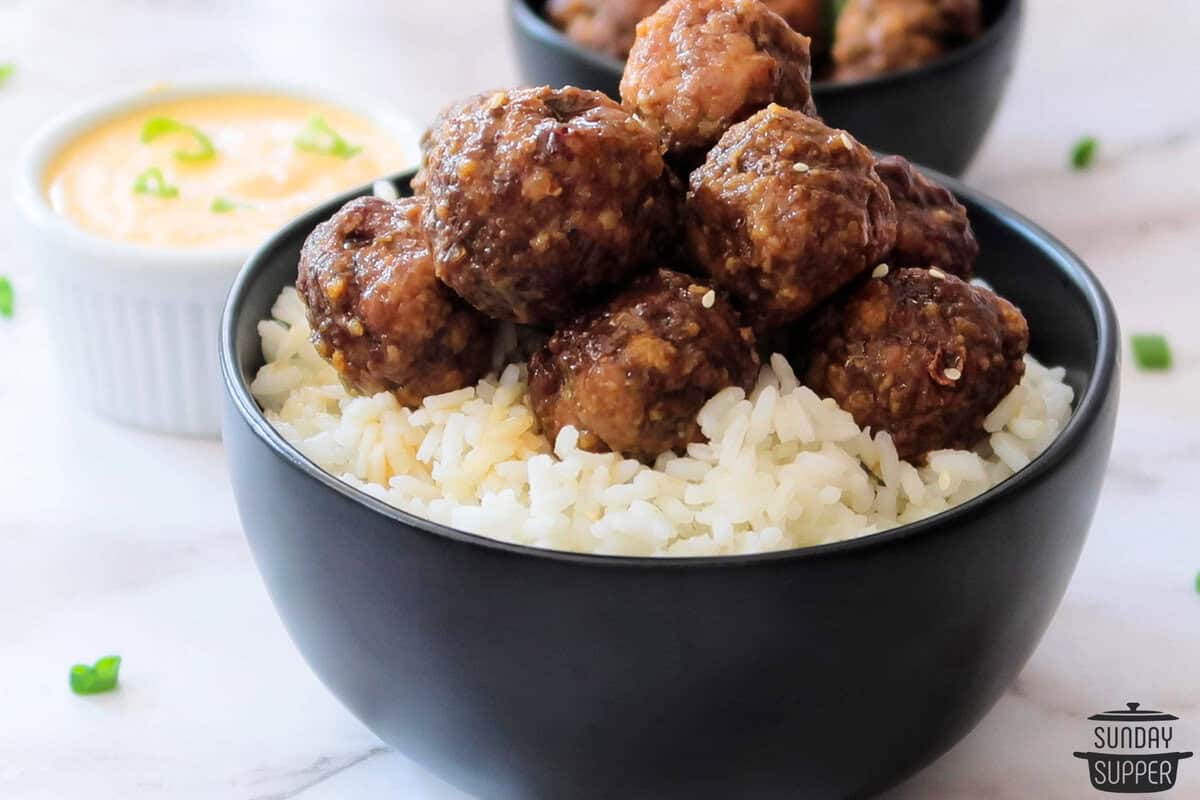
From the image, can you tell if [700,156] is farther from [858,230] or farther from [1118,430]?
[1118,430]

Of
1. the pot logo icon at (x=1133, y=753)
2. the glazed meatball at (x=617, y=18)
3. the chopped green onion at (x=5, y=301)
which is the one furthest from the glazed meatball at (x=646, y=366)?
the chopped green onion at (x=5, y=301)

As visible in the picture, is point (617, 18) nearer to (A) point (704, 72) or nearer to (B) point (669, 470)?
(A) point (704, 72)

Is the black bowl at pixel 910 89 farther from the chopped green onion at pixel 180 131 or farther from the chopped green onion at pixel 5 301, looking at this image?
the chopped green onion at pixel 5 301

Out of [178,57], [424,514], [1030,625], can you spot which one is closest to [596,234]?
[424,514]

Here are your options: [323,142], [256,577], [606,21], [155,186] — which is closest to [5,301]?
[155,186]

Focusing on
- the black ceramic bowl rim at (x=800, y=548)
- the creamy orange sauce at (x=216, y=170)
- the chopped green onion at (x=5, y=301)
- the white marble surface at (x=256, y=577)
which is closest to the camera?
the black ceramic bowl rim at (x=800, y=548)
